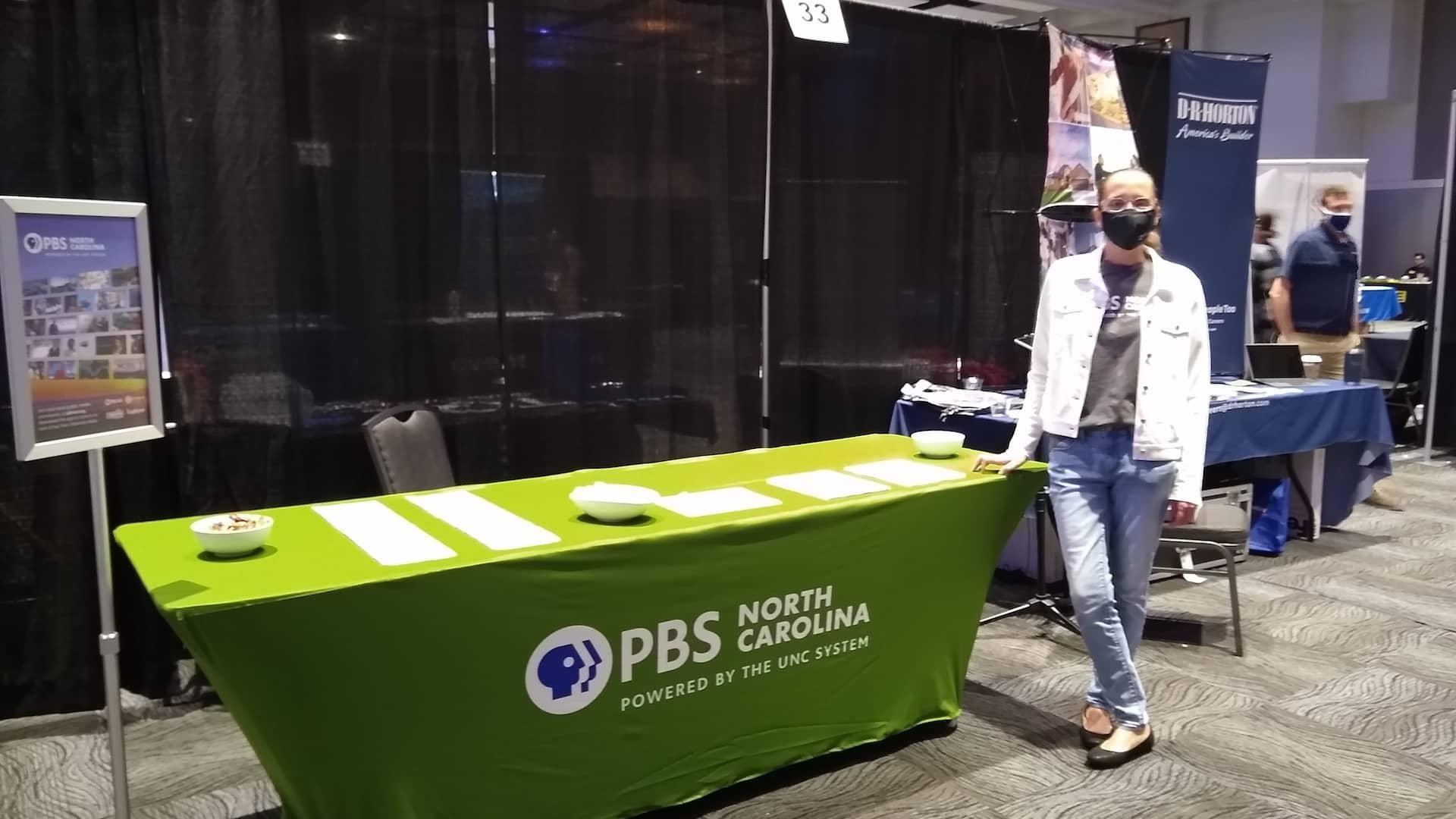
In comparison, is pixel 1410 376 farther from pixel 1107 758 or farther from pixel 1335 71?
pixel 1107 758

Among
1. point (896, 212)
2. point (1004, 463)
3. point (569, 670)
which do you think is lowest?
point (569, 670)

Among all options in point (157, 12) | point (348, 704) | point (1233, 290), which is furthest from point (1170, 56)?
point (348, 704)

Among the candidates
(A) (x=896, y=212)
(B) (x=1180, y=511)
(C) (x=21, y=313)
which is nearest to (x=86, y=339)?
(C) (x=21, y=313)

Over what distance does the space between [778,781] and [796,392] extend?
5.94 feet

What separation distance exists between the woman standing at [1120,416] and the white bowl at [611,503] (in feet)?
3.27

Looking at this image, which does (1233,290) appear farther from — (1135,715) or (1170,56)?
(1135,715)

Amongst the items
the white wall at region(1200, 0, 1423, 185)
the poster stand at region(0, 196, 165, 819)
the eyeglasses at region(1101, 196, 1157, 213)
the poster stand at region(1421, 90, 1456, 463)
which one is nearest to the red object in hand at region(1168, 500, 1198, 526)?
the eyeglasses at region(1101, 196, 1157, 213)

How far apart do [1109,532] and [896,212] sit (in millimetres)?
1986

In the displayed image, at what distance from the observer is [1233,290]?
5090mm

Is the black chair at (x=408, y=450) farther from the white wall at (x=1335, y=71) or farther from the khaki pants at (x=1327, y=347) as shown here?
the white wall at (x=1335, y=71)

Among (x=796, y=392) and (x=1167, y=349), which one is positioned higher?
(x=1167, y=349)

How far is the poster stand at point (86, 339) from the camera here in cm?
184

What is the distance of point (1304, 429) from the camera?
14.4 feet

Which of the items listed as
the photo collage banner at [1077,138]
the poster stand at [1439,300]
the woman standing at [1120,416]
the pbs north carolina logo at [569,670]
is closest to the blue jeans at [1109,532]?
the woman standing at [1120,416]
